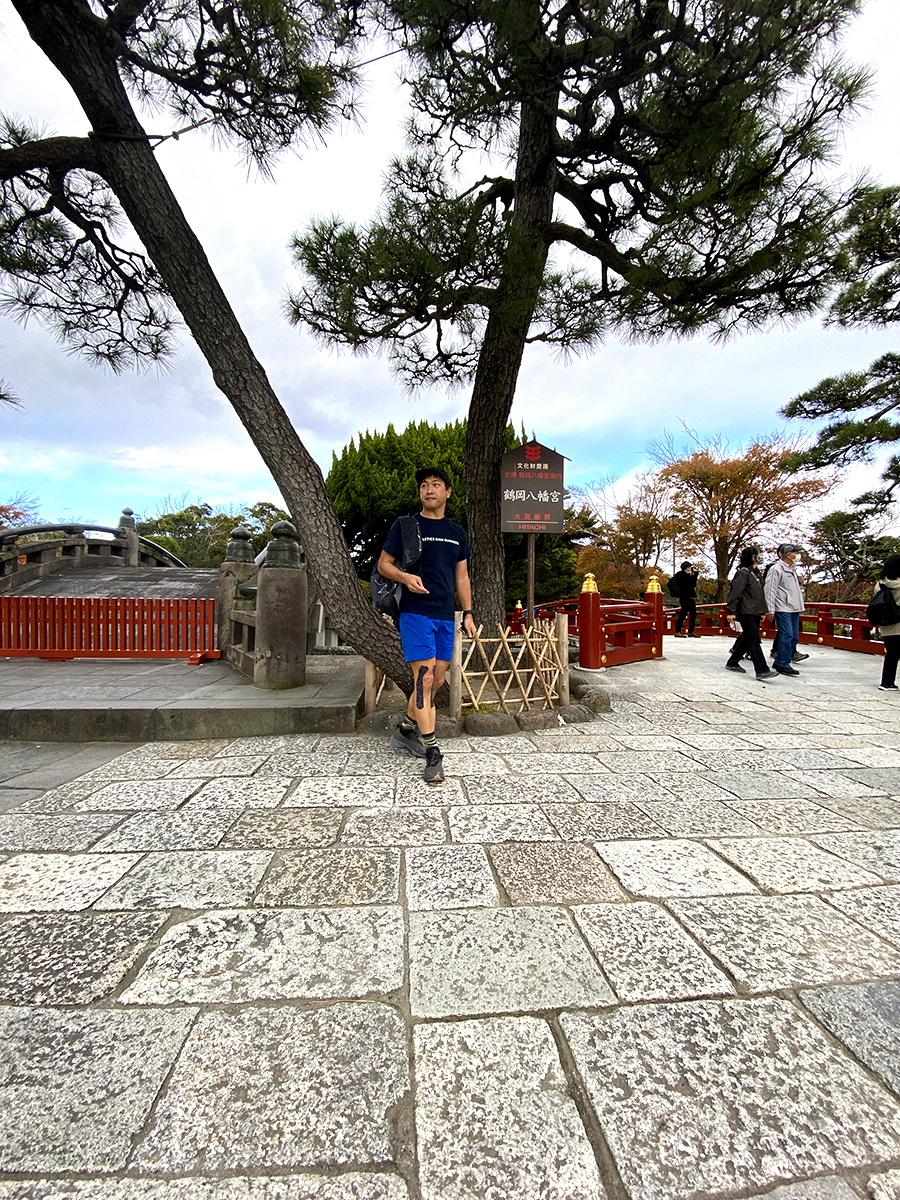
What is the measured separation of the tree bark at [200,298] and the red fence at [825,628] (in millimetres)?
5842

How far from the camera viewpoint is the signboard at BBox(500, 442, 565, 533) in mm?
5277

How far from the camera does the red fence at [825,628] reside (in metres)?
9.53

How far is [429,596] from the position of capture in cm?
325

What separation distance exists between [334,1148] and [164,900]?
1.17m

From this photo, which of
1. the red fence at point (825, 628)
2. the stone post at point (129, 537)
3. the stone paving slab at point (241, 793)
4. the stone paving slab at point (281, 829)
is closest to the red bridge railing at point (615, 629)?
the red fence at point (825, 628)

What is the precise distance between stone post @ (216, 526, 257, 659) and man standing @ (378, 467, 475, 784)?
3830 mm

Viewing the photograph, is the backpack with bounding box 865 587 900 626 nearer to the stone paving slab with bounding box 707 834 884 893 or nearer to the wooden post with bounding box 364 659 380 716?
the stone paving slab with bounding box 707 834 884 893

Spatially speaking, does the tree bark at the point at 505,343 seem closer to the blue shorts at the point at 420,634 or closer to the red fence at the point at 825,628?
the blue shorts at the point at 420,634

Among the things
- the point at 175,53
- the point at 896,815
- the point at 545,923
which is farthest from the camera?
the point at 175,53

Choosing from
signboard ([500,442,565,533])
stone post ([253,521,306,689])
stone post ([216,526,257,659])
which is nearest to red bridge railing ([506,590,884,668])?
signboard ([500,442,565,533])

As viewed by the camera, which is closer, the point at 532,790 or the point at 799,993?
the point at 799,993

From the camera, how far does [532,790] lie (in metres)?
3.06

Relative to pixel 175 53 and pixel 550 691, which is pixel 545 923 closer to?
pixel 550 691

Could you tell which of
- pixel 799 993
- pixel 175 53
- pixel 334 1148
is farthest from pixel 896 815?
pixel 175 53
